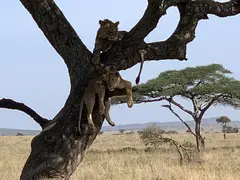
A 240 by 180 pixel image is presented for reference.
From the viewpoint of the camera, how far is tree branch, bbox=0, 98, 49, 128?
5645 mm

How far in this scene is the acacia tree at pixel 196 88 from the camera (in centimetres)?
2503

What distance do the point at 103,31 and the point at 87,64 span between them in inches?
17.2

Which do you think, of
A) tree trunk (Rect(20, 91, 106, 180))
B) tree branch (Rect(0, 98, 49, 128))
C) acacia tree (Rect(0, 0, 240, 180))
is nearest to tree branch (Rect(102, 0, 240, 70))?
acacia tree (Rect(0, 0, 240, 180))

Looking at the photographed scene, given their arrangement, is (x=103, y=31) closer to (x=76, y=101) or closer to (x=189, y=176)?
(x=76, y=101)

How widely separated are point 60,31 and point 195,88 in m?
20.6

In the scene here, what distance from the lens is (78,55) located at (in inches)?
211

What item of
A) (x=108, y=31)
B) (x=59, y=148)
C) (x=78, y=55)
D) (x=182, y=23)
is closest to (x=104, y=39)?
(x=108, y=31)

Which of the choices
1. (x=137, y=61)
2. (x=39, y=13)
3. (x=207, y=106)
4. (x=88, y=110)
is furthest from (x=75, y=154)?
(x=207, y=106)

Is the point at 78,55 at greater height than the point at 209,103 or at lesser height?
lesser

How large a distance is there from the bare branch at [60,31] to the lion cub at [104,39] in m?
0.26

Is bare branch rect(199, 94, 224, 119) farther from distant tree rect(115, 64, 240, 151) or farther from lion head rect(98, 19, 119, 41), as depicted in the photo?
lion head rect(98, 19, 119, 41)

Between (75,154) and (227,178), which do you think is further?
(227,178)

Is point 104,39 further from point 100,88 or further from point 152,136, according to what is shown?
point 152,136

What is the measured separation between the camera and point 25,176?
5.25 metres
